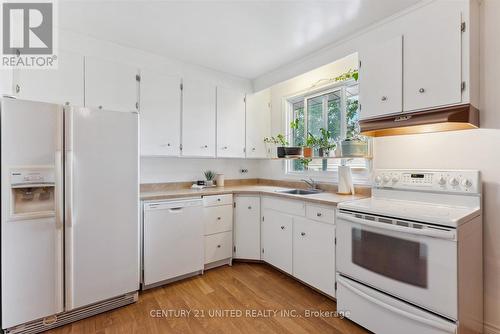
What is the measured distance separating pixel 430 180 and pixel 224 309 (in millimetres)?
1952

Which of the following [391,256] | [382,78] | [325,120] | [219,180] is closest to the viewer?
[391,256]

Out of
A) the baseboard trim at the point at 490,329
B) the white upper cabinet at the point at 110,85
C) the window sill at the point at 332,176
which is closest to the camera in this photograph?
the baseboard trim at the point at 490,329

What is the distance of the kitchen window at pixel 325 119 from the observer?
104 inches

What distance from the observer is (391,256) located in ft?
5.11

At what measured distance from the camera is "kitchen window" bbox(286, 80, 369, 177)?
104 inches

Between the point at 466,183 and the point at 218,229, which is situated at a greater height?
the point at 466,183

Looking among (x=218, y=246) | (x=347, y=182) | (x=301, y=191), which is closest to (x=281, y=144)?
(x=301, y=191)

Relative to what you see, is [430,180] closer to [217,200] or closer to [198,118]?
[217,200]

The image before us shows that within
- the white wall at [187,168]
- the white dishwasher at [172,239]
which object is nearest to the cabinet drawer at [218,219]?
the white dishwasher at [172,239]

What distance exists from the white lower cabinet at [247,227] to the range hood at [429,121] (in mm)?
1490

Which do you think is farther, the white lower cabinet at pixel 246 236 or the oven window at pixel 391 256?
the white lower cabinet at pixel 246 236

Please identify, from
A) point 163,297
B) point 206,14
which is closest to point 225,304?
point 163,297

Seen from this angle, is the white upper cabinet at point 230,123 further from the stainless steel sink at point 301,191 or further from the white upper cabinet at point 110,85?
the white upper cabinet at point 110,85

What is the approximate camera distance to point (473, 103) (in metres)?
1.54
